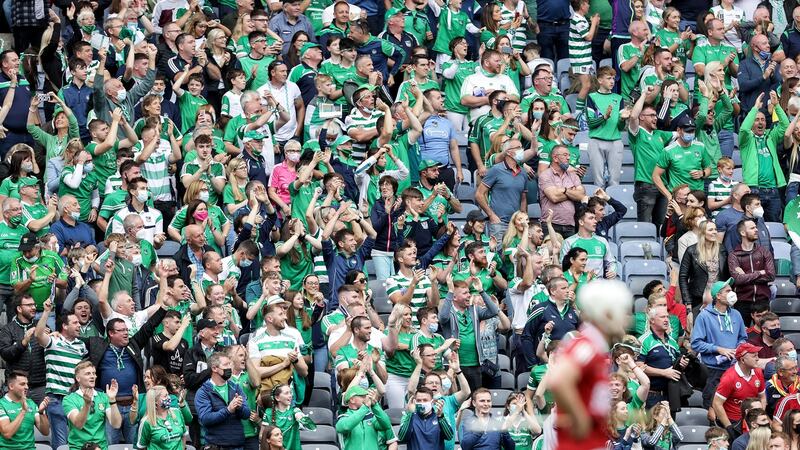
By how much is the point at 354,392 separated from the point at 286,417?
66 centimetres

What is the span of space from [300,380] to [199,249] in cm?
184

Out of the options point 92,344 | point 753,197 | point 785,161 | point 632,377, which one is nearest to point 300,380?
point 92,344

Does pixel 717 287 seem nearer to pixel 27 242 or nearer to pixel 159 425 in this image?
pixel 159 425

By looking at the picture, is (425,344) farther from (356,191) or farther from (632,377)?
(356,191)

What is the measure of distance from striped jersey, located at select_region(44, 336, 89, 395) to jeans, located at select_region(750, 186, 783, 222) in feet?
25.9

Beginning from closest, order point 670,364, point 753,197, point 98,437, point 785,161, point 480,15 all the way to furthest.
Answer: point 98,437 < point 670,364 < point 753,197 < point 785,161 < point 480,15

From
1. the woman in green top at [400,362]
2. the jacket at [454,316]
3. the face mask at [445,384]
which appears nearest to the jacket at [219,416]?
the woman in green top at [400,362]

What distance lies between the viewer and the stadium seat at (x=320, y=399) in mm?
17781

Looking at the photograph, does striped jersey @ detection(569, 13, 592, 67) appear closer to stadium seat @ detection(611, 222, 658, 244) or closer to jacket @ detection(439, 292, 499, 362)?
stadium seat @ detection(611, 222, 658, 244)

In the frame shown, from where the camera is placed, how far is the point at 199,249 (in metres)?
18.3

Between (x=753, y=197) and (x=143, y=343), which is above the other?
(x=753, y=197)

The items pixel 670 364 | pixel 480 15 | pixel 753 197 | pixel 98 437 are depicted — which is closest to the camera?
pixel 98 437

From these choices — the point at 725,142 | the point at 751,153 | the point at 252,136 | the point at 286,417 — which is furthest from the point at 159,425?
the point at 725,142

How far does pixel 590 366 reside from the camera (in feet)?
34.5
